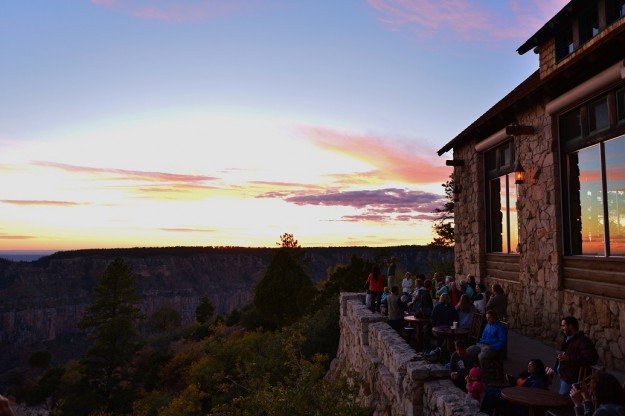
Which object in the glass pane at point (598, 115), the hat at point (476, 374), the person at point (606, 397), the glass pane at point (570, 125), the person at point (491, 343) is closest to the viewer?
the person at point (606, 397)

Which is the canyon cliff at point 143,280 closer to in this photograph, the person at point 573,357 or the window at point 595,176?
the window at point 595,176

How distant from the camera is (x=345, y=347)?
634 inches

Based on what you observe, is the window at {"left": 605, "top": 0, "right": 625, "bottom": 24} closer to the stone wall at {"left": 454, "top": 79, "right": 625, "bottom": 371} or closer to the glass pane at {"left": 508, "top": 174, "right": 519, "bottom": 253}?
the stone wall at {"left": 454, "top": 79, "right": 625, "bottom": 371}

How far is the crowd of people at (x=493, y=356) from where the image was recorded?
4474 mm

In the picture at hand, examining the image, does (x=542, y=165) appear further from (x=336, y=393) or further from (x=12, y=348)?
(x=12, y=348)

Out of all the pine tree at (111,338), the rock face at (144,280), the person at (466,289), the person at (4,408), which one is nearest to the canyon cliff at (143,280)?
the rock face at (144,280)

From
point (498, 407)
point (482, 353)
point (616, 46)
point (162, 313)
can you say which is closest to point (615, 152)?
point (616, 46)

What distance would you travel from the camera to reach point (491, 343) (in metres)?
7.73

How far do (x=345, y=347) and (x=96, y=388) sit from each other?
36.3 m

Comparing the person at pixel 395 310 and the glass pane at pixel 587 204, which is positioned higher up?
the glass pane at pixel 587 204

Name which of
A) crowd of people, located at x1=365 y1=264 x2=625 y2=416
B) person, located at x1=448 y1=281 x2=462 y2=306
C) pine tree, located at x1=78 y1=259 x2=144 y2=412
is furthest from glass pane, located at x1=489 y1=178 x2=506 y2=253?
pine tree, located at x1=78 y1=259 x2=144 y2=412

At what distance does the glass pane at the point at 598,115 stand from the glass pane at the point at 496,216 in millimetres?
4544

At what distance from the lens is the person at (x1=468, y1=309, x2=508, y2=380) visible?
7.54 meters

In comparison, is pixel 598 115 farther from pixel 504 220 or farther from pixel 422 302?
pixel 422 302
